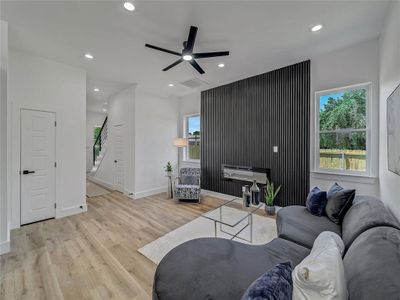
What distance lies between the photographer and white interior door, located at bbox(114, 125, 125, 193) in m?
5.45

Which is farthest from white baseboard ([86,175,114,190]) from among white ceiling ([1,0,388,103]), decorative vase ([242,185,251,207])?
decorative vase ([242,185,251,207])

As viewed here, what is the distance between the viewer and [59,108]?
11.9 feet

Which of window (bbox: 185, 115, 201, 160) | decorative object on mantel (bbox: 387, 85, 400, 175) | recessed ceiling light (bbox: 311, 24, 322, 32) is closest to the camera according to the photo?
decorative object on mantel (bbox: 387, 85, 400, 175)

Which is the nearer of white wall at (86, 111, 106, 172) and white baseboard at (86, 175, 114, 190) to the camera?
white baseboard at (86, 175, 114, 190)

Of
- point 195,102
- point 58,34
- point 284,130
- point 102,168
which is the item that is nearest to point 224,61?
point 284,130

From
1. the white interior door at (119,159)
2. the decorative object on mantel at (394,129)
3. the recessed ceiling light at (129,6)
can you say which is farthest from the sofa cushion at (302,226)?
the white interior door at (119,159)

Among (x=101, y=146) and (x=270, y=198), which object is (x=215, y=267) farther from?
(x=101, y=146)

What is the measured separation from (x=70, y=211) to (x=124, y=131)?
8.20 feet

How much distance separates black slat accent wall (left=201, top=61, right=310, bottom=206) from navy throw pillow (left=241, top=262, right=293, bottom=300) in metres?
3.10

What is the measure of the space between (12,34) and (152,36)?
2139mm

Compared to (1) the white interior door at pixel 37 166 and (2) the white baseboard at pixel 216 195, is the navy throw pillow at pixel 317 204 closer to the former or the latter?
(2) the white baseboard at pixel 216 195

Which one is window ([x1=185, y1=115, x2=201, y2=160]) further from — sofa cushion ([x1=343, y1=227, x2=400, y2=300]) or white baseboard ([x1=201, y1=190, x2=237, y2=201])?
sofa cushion ([x1=343, y1=227, x2=400, y2=300])

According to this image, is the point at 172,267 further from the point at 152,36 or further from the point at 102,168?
the point at 102,168

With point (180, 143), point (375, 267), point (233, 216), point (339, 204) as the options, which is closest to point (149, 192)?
point (180, 143)
